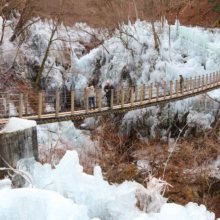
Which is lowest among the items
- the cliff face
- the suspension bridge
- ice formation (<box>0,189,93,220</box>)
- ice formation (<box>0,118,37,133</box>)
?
the suspension bridge

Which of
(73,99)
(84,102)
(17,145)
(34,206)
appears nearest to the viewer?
(34,206)

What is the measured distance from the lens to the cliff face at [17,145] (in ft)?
7.11

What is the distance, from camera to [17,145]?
224 cm

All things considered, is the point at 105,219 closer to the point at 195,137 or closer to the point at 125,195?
the point at 125,195

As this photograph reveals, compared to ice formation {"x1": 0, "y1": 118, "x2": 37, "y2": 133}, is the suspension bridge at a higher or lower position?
lower

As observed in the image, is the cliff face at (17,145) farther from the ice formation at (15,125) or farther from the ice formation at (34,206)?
the ice formation at (34,206)

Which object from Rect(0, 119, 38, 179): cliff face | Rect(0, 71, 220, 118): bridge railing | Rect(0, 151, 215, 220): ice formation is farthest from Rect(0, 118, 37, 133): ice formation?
Rect(0, 71, 220, 118): bridge railing

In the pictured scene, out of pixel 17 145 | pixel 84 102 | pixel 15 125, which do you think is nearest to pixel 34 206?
pixel 17 145

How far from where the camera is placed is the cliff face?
2.17 m

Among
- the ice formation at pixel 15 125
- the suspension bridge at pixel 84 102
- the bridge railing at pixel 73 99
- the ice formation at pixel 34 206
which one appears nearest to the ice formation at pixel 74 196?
the ice formation at pixel 34 206

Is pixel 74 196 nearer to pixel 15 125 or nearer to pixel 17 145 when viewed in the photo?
pixel 17 145

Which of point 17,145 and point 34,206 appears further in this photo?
point 17,145

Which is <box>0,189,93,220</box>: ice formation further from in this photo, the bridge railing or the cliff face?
the bridge railing

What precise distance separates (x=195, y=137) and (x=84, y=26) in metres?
16.4
